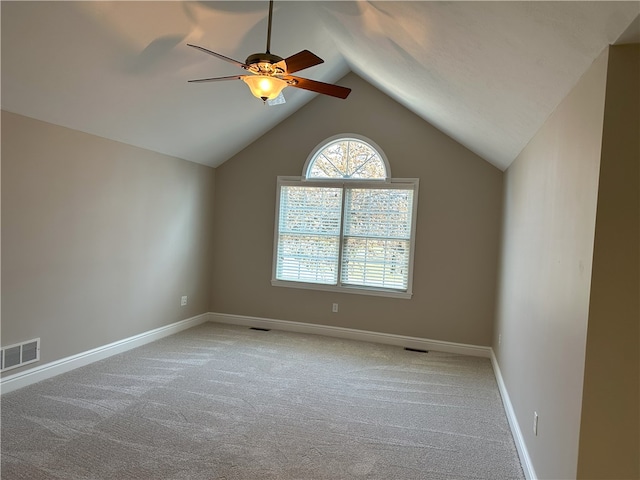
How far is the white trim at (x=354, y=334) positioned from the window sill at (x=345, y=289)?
0.48m

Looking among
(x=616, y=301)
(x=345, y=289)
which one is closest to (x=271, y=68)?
(x=616, y=301)

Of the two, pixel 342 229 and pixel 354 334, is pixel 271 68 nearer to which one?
pixel 342 229

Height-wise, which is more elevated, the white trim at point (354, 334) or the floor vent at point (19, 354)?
the floor vent at point (19, 354)

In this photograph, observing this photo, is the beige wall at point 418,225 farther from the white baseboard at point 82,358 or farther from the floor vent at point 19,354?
the floor vent at point 19,354

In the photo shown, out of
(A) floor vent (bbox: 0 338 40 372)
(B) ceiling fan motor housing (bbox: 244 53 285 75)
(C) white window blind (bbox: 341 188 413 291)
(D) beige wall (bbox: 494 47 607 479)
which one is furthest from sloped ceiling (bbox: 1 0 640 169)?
(A) floor vent (bbox: 0 338 40 372)

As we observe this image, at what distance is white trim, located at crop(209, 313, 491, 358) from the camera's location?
4.94 m

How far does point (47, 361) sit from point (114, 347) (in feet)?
2.40

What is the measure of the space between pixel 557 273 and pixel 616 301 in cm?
53

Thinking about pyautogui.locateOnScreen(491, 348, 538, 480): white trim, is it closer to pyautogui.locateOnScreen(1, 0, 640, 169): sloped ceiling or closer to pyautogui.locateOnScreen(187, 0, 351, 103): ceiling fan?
pyautogui.locateOnScreen(1, 0, 640, 169): sloped ceiling

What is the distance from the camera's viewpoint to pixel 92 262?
4.03 meters

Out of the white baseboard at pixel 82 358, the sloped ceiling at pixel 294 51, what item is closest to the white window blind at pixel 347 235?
the sloped ceiling at pixel 294 51

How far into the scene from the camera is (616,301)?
158 centimetres

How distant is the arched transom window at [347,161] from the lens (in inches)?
207

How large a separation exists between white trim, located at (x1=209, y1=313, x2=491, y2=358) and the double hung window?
20.6 inches
